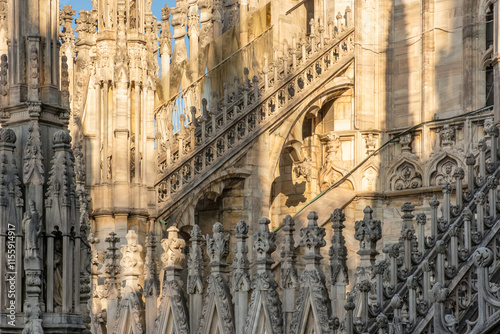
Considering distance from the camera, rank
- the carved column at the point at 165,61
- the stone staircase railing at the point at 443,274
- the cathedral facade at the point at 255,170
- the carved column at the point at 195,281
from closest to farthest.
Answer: the cathedral facade at the point at 255,170 < the stone staircase railing at the point at 443,274 < the carved column at the point at 195,281 < the carved column at the point at 165,61

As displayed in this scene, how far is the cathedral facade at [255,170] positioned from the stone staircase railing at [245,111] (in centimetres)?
4

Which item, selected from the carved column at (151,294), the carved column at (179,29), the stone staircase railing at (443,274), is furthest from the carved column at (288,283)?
the carved column at (179,29)

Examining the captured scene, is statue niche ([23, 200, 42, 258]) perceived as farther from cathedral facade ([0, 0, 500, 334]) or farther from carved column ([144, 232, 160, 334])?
carved column ([144, 232, 160, 334])

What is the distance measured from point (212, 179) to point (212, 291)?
7.01 m

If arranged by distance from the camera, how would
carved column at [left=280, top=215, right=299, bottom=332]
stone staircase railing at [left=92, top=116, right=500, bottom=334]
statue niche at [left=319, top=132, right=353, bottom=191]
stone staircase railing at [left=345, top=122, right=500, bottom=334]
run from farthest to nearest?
statue niche at [left=319, top=132, right=353, bottom=191], carved column at [left=280, top=215, right=299, bottom=332], stone staircase railing at [left=92, top=116, right=500, bottom=334], stone staircase railing at [left=345, top=122, right=500, bottom=334]

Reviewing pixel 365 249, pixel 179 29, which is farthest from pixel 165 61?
pixel 365 249

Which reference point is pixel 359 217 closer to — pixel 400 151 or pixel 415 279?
pixel 400 151

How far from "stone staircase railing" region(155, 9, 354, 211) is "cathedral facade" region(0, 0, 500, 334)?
0.12 ft

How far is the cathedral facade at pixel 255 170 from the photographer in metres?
8.27

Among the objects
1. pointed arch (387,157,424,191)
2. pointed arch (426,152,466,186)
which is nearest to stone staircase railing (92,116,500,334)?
pointed arch (426,152,466,186)

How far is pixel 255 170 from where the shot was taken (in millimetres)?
18484

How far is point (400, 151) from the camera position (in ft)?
58.2

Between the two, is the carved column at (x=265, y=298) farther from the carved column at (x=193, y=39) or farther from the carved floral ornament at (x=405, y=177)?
the carved column at (x=193, y=39)

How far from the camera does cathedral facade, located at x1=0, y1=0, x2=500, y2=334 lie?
325 inches
